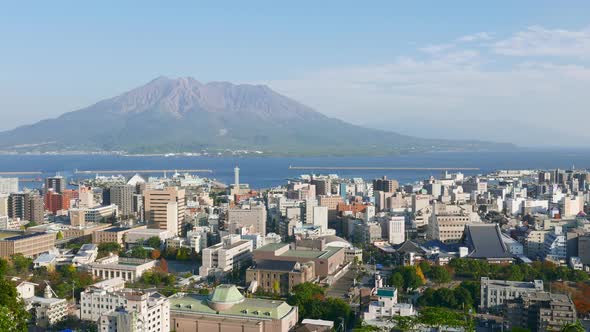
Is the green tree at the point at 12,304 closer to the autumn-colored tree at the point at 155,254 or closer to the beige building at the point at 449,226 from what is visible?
the autumn-colored tree at the point at 155,254

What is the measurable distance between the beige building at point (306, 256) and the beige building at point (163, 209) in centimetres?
633

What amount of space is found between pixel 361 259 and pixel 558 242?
5194 mm

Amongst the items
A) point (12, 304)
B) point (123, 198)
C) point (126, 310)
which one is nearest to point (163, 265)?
point (126, 310)

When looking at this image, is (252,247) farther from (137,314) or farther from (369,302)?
(137,314)

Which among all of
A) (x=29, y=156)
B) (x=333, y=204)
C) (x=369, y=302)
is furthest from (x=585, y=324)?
(x=29, y=156)

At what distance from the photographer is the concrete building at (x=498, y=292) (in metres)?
11.9

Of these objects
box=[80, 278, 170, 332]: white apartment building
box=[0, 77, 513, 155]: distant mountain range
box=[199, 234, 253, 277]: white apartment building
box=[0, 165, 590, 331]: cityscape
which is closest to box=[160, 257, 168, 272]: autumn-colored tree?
box=[0, 165, 590, 331]: cityscape

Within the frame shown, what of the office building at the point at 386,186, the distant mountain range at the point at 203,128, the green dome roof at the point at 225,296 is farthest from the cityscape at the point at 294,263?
the distant mountain range at the point at 203,128

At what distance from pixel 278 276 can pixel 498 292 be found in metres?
4.59

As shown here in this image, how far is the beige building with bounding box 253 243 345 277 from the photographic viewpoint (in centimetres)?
1508

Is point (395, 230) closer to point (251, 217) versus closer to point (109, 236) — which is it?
point (251, 217)

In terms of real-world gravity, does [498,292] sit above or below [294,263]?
below

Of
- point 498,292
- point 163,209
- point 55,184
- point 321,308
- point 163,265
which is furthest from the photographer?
point 55,184

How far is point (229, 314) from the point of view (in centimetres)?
1024
